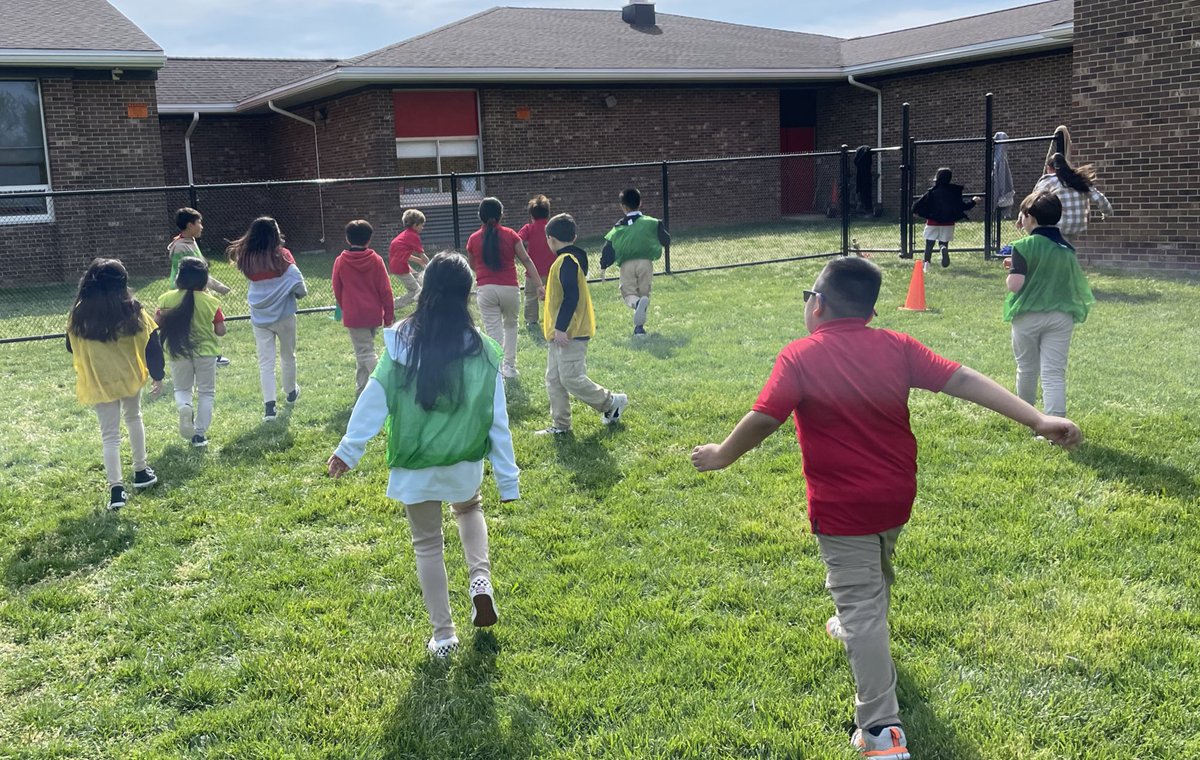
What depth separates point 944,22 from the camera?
26500 millimetres

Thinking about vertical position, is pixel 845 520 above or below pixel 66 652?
above

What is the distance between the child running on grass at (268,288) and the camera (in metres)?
8.01

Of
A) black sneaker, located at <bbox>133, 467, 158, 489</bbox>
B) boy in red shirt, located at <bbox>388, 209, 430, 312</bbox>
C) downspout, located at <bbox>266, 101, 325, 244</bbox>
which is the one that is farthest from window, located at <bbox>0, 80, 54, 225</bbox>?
black sneaker, located at <bbox>133, 467, 158, 489</bbox>

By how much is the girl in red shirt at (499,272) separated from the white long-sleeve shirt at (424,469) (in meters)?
5.03

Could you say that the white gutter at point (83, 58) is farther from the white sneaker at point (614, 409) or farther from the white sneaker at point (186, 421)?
the white sneaker at point (614, 409)

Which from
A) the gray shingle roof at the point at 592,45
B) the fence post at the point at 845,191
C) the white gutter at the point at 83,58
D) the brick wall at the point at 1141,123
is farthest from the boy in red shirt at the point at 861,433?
the gray shingle roof at the point at 592,45

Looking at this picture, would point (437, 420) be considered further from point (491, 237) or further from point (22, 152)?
point (22, 152)

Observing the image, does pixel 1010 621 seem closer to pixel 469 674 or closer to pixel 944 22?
pixel 469 674

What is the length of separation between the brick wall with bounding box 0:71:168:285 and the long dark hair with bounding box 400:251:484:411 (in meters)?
15.6

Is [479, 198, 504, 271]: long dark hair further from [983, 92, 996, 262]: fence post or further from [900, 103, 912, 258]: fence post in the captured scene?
[983, 92, 996, 262]: fence post

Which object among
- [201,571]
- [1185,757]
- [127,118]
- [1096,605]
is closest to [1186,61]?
[1096,605]

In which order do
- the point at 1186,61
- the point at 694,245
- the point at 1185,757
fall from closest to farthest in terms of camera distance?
the point at 1185,757 → the point at 1186,61 → the point at 694,245

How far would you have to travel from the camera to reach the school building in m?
14.0

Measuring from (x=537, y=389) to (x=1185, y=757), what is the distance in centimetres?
621
